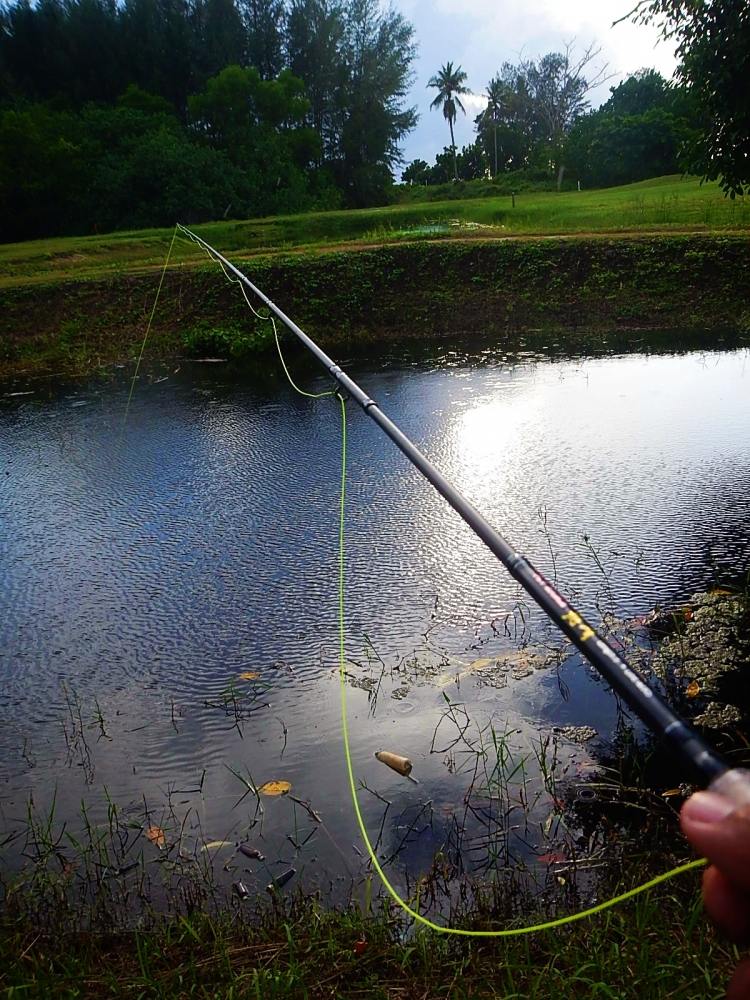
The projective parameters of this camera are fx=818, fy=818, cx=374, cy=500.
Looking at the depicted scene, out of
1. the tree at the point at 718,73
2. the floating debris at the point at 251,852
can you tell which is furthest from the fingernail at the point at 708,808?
the tree at the point at 718,73

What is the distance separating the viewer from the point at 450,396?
337 inches

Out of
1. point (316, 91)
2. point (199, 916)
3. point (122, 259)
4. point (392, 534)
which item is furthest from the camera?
point (316, 91)

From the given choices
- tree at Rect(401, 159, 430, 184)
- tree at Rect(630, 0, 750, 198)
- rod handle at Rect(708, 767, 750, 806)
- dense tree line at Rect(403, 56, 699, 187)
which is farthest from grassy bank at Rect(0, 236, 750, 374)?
tree at Rect(401, 159, 430, 184)

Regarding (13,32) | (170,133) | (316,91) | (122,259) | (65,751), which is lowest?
(65,751)

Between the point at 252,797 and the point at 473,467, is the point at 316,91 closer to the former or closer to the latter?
the point at 473,467

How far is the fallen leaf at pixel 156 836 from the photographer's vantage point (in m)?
2.74

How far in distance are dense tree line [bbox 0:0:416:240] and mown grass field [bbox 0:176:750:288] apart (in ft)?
29.4

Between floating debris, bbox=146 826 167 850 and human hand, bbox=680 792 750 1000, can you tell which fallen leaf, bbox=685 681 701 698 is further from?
human hand, bbox=680 792 750 1000

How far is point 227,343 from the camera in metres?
11.8

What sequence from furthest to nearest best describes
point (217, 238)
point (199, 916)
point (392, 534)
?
1. point (217, 238)
2. point (392, 534)
3. point (199, 916)

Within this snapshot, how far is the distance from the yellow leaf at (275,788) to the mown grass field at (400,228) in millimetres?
13176

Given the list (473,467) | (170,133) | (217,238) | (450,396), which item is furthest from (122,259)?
(170,133)

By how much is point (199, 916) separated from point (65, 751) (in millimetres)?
1208

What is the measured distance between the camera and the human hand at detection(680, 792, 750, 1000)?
0.83 m
